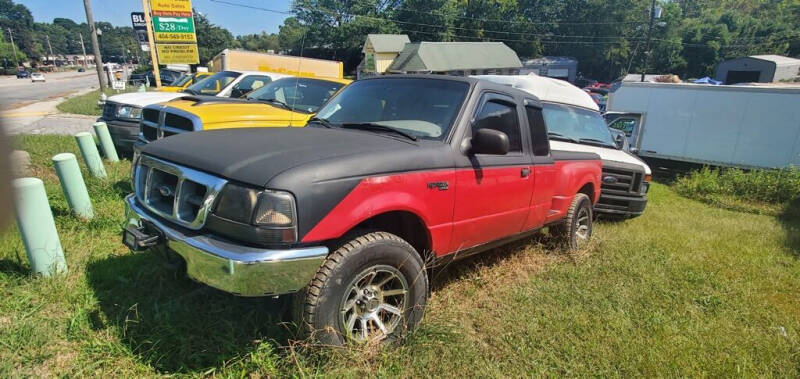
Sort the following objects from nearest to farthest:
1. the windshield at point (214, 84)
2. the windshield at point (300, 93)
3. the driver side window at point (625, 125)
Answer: the windshield at point (300, 93) < the windshield at point (214, 84) < the driver side window at point (625, 125)

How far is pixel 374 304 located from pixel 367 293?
103 mm

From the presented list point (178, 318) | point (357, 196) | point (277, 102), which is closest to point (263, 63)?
point (277, 102)

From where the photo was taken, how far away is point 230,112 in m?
5.52

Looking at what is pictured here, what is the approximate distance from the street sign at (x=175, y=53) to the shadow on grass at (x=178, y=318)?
43.9 ft

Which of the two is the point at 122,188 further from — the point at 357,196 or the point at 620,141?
the point at 620,141

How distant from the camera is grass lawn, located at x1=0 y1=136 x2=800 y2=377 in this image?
107 inches

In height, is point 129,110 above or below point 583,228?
above

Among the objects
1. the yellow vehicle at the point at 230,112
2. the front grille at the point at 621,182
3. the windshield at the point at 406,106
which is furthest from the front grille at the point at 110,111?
the front grille at the point at 621,182

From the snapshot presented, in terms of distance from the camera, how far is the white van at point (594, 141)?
22.5 feet

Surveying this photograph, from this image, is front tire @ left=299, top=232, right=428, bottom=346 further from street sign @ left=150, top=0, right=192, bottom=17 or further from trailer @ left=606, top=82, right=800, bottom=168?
street sign @ left=150, top=0, right=192, bottom=17

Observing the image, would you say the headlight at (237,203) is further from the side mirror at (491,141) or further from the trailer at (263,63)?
the trailer at (263,63)

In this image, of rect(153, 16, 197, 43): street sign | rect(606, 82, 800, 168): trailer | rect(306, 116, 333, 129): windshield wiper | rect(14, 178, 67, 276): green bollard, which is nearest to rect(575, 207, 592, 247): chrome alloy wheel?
rect(306, 116, 333, 129): windshield wiper

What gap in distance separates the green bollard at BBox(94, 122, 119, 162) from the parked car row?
15.3 ft

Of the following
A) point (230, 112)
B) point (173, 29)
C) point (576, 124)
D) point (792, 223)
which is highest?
point (173, 29)
